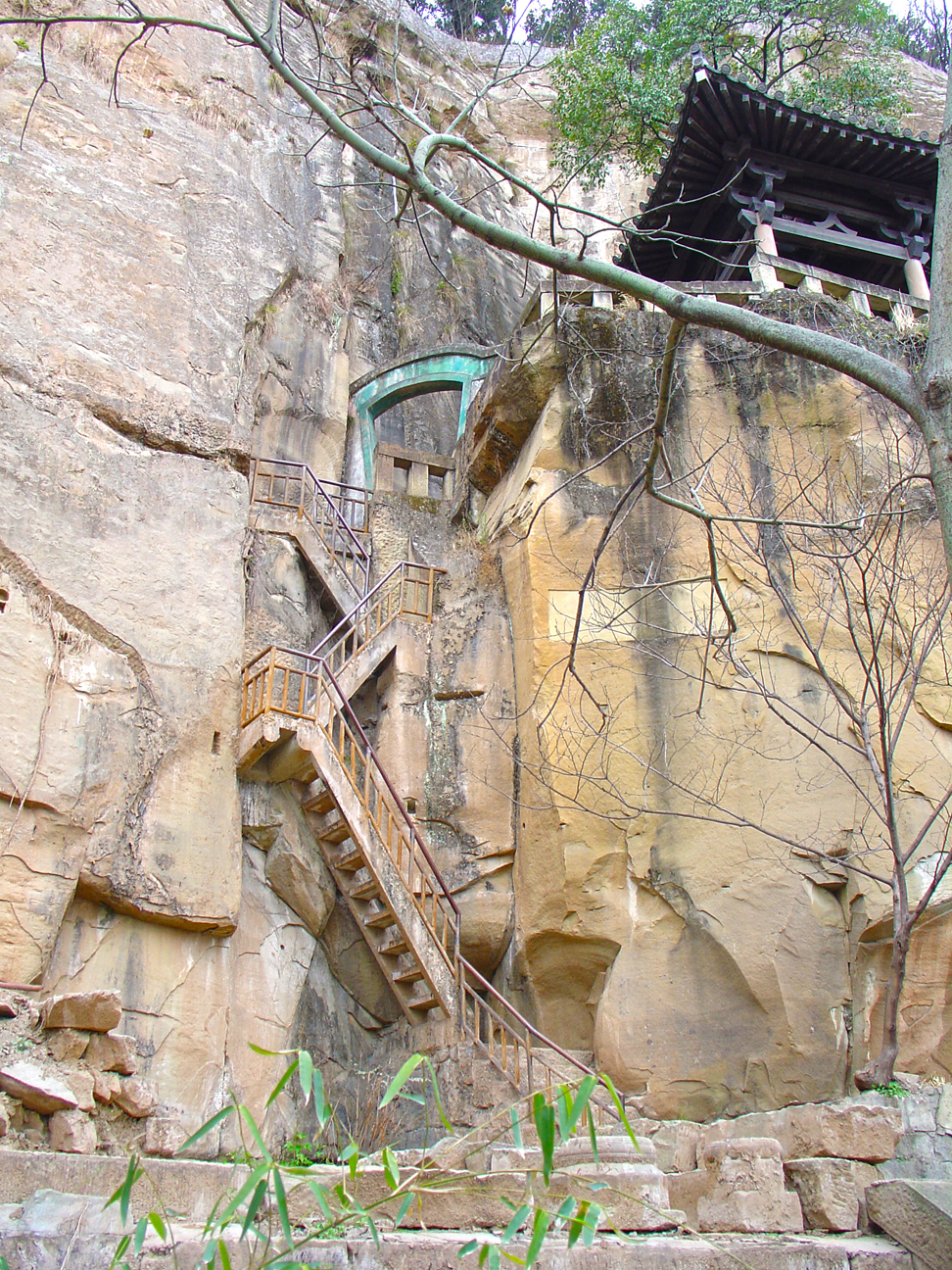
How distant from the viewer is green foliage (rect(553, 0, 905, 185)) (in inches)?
734

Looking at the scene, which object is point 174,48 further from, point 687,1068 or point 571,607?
point 687,1068

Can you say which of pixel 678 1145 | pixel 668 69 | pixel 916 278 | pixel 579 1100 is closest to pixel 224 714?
pixel 678 1145

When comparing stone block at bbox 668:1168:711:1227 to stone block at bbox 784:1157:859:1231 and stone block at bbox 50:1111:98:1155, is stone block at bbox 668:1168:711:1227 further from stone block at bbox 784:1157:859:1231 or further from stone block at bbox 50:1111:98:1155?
stone block at bbox 50:1111:98:1155

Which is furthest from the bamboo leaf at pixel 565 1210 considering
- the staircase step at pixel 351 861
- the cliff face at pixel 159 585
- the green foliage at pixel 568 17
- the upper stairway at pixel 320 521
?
the green foliage at pixel 568 17

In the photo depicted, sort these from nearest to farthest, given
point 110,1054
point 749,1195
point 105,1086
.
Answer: point 749,1195 < point 105,1086 < point 110,1054

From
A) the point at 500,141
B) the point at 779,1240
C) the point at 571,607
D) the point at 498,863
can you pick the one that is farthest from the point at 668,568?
the point at 500,141

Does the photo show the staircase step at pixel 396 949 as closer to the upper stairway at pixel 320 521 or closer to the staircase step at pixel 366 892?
the staircase step at pixel 366 892

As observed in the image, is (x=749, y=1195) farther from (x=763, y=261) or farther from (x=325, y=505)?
(x=763, y=261)

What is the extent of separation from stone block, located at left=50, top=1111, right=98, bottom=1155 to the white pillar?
48.0 feet

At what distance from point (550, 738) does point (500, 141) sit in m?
19.0

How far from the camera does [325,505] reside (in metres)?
14.0

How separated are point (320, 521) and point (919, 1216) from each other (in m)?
10.5

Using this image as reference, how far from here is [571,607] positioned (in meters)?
11.3

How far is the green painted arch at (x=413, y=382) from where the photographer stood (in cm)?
1550
